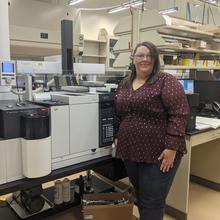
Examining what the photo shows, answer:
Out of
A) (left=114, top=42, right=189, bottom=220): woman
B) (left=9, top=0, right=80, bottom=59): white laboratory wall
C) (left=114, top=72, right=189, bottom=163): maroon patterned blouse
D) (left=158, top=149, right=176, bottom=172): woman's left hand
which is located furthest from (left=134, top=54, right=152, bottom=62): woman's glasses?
(left=9, top=0, right=80, bottom=59): white laboratory wall

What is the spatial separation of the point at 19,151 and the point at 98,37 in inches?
254

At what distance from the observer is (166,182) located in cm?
165

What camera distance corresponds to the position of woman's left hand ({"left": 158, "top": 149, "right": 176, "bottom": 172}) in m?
1.57

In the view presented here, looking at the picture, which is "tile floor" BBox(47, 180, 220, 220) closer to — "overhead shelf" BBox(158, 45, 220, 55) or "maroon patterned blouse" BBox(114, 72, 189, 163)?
"maroon patterned blouse" BBox(114, 72, 189, 163)

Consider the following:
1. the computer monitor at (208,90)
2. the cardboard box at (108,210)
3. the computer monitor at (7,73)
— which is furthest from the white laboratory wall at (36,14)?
the computer monitor at (208,90)

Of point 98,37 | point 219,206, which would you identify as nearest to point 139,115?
point 219,206

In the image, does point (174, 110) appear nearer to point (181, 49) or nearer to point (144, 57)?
point (144, 57)

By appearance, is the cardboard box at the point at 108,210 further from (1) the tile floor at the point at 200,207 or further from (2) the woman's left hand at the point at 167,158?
(2) the woman's left hand at the point at 167,158

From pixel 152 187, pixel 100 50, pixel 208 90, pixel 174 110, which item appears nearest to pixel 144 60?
pixel 174 110

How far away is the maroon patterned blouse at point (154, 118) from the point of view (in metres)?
1.55

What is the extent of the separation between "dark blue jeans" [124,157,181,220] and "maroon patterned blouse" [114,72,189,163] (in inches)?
2.9

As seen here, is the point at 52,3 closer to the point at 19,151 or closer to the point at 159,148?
the point at 19,151

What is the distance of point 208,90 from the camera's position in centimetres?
298

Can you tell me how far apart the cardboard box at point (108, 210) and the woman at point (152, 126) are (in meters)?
0.32
